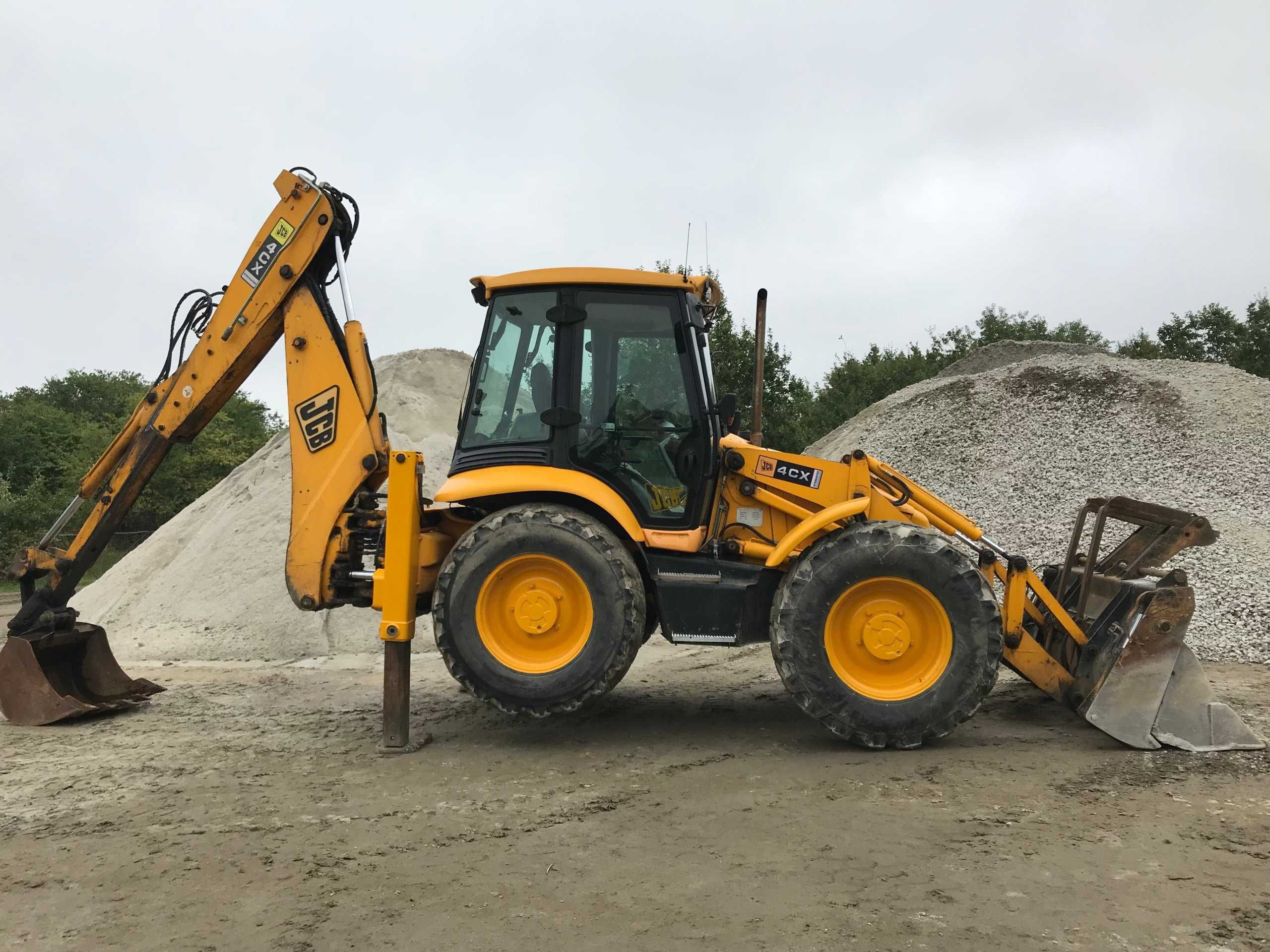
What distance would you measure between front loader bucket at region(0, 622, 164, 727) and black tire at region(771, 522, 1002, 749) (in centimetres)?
484

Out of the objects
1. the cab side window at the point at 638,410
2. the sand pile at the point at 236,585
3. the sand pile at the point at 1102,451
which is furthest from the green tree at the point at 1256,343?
the cab side window at the point at 638,410

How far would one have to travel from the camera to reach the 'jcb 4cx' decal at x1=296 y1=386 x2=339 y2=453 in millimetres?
6246

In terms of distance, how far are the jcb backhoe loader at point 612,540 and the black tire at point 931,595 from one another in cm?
1

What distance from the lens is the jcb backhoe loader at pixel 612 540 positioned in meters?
5.34

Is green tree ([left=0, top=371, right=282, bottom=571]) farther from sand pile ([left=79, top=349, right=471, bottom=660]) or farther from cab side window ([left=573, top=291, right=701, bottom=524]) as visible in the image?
cab side window ([left=573, top=291, right=701, bottom=524])

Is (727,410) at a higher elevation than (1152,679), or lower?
higher

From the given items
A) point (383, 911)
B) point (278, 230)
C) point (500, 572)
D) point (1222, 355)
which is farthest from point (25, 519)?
point (1222, 355)

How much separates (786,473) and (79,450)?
31075 mm

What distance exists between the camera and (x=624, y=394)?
5.78 m

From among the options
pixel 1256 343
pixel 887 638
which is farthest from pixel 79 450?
pixel 1256 343

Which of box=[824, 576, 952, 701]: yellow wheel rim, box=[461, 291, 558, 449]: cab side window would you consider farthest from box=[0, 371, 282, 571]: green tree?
box=[824, 576, 952, 701]: yellow wheel rim

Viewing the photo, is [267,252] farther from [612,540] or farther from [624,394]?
[612,540]

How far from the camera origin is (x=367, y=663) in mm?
9633

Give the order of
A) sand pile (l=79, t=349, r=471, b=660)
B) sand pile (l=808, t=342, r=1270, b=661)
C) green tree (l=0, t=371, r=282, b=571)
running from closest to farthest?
1. sand pile (l=808, t=342, r=1270, b=661)
2. sand pile (l=79, t=349, r=471, b=660)
3. green tree (l=0, t=371, r=282, b=571)
